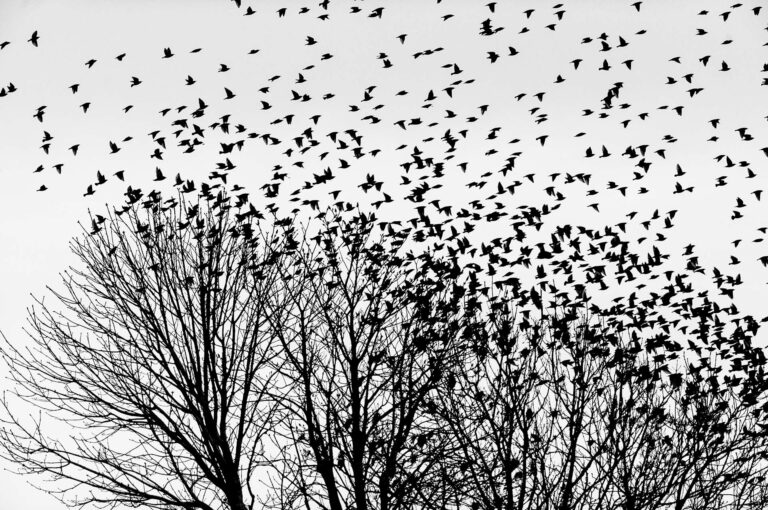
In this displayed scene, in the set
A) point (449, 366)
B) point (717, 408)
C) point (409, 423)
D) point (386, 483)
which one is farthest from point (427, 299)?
point (717, 408)

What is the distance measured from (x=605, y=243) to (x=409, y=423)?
6.16 m

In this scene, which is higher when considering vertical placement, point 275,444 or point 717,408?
point 717,408

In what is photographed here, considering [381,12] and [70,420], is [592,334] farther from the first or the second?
[70,420]

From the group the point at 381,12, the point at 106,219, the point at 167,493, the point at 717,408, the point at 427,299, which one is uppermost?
the point at 381,12

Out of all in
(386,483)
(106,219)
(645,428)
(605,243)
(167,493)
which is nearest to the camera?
(167,493)

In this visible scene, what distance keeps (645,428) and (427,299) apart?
4.99m

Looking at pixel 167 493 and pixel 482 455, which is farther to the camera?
pixel 482 455

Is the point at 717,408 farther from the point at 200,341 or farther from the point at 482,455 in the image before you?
the point at 200,341

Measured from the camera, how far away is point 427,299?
15.5 m

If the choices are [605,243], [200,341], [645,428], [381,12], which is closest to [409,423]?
[200,341]

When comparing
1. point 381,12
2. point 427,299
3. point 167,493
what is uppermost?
point 381,12

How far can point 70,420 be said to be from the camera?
43.2 ft

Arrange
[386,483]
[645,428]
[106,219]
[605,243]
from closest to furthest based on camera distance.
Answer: [386,483] → [106,219] → [645,428] → [605,243]

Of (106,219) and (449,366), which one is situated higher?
(106,219)
